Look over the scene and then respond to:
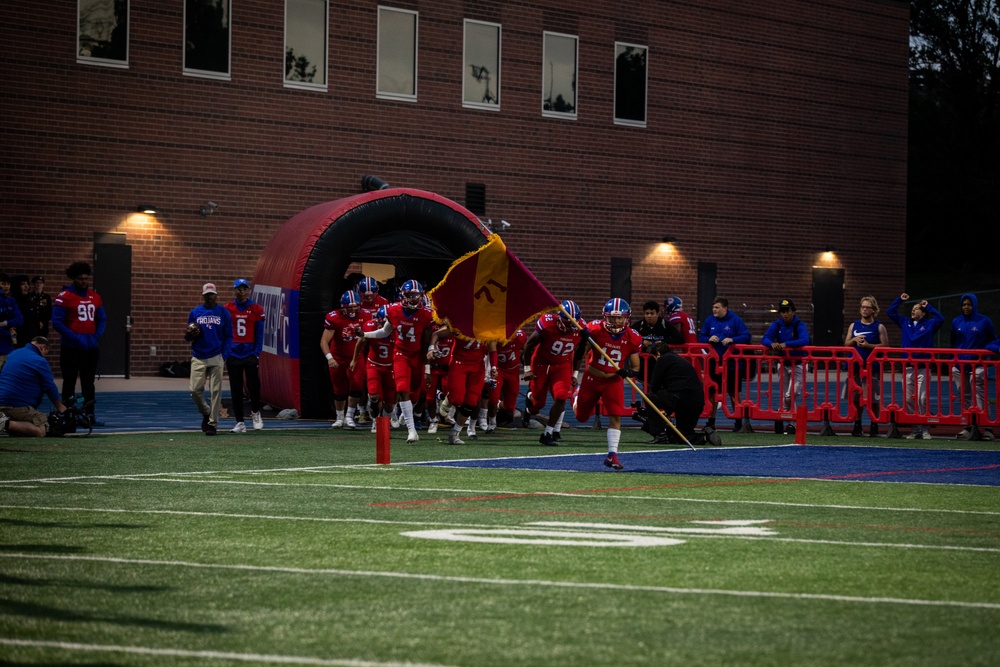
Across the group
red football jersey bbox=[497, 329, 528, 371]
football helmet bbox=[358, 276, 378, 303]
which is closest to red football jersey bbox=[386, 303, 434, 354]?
red football jersey bbox=[497, 329, 528, 371]

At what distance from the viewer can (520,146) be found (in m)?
36.0

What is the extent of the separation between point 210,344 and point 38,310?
18.1 feet

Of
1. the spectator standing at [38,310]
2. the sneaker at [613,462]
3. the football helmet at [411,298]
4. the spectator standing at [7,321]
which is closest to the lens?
the sneaker at [613,462]

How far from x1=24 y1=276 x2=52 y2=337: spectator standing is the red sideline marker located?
886 centimetres

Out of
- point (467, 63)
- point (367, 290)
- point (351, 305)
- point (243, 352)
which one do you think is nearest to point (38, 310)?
point (243, 352)

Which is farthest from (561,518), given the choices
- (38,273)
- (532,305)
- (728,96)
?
(728,96)

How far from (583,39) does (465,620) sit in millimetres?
31730

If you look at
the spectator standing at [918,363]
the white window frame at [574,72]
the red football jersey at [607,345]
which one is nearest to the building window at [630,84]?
the white window frame at [574,72]

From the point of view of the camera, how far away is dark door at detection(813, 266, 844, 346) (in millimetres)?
42062

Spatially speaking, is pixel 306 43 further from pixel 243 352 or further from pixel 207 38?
pixel 243 352

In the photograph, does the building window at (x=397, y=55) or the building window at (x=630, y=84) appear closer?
the building window at (x=397, y=55)

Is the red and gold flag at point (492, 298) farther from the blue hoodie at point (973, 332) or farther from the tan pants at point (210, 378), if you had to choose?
the blue hoodie at point (973, 332)

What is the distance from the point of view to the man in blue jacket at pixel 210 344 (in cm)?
1930

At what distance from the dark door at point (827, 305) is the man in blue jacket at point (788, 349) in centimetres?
2014
